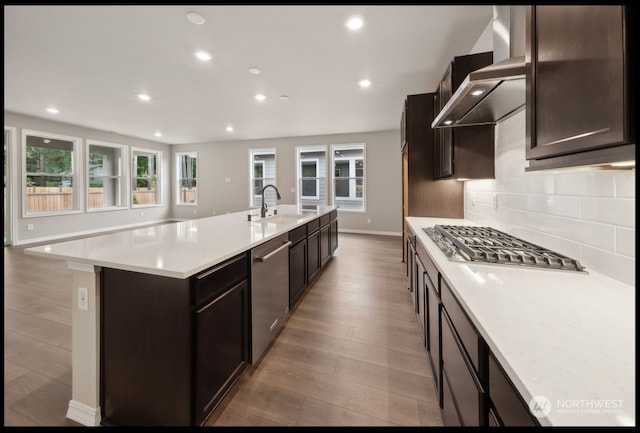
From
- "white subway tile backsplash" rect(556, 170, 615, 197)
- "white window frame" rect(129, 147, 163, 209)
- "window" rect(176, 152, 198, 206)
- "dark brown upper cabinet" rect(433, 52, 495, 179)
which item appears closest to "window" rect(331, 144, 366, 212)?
"dark brown upper cabinet" rect(433, 52, 495, 179)

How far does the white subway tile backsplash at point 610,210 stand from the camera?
95cm

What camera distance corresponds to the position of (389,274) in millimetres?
3631

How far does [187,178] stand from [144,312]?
869 centimetres

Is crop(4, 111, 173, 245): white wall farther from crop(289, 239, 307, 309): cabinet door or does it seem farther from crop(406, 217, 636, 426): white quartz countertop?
crop(406, 217, 636, 426): white quartz countertop

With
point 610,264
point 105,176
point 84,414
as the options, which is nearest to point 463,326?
point 610,264

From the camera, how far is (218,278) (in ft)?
4.32

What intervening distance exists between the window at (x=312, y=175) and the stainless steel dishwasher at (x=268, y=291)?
519 centimetres

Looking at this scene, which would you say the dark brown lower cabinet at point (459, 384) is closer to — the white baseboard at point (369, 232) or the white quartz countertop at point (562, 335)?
the white quartz countertop at point (562, 335)

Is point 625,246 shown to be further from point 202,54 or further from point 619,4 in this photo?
point 202,54

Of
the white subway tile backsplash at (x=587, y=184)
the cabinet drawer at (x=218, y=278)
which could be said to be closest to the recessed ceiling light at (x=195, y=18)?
the cabinet drawer at (x=218, y=278)

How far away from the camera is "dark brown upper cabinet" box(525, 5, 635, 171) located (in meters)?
0.59

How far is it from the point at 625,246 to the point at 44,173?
29.2ft

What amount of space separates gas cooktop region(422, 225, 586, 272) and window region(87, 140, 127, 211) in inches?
334

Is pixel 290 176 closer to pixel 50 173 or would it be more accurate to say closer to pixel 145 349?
pixel 50 173
